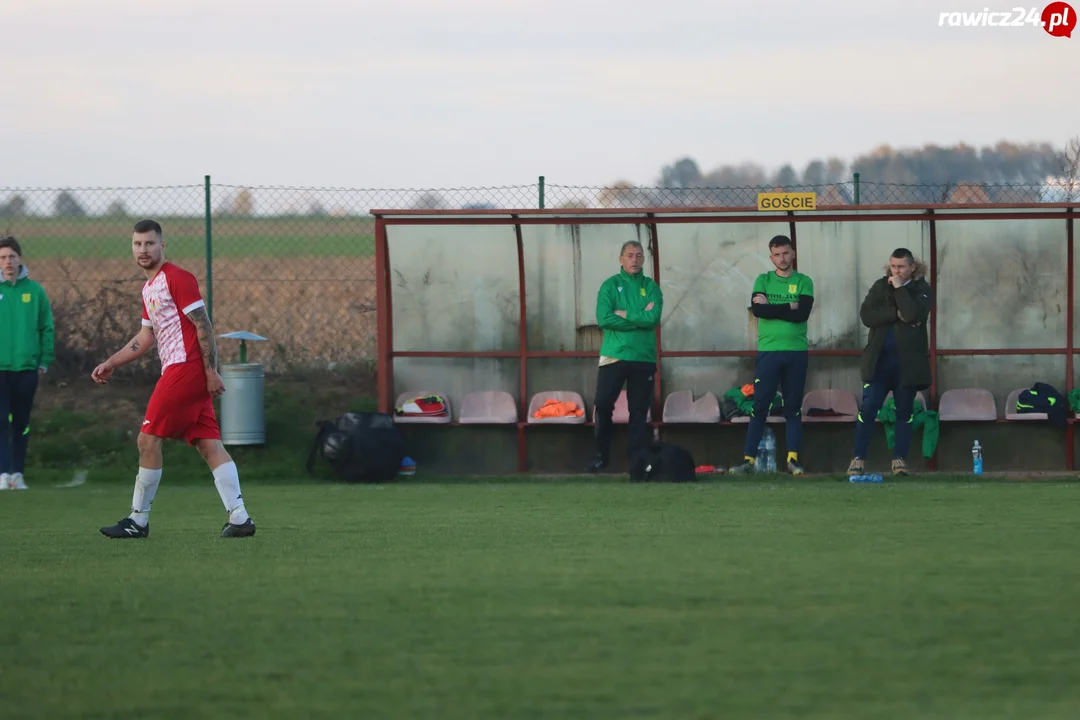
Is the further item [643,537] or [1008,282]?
[1008,282]

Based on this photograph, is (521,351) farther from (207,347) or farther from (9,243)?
(207,347)

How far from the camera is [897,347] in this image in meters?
13.0

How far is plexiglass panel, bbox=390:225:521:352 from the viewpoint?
15.4m

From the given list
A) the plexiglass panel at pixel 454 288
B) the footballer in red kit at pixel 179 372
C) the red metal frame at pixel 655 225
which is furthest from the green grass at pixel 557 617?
Result: the plexiglass panel at pixel 454 288

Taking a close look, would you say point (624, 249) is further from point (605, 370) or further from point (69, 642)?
point (69, 642)

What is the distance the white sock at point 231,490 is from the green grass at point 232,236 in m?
8.73

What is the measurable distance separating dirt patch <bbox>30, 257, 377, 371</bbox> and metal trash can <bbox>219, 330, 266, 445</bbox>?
2.29 m

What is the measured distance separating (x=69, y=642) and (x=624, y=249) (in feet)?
28.6

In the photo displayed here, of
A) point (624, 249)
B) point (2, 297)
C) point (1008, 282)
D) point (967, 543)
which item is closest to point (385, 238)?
point (624, 249)

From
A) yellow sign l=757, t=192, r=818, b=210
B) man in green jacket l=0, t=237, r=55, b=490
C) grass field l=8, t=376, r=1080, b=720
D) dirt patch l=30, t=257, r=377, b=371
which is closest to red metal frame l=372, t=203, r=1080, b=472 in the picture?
yellow sign l=757, t=192, r=818, b=210

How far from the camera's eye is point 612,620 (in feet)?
18.1

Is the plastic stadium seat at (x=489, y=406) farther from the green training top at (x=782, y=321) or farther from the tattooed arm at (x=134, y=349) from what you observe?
the tattooed arm at (x=134, y=349)

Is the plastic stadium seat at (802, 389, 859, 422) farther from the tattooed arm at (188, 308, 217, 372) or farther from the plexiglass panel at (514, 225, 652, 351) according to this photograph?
the tattooed arm at (188, 308, 217, 372)

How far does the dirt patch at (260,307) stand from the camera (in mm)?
17078
